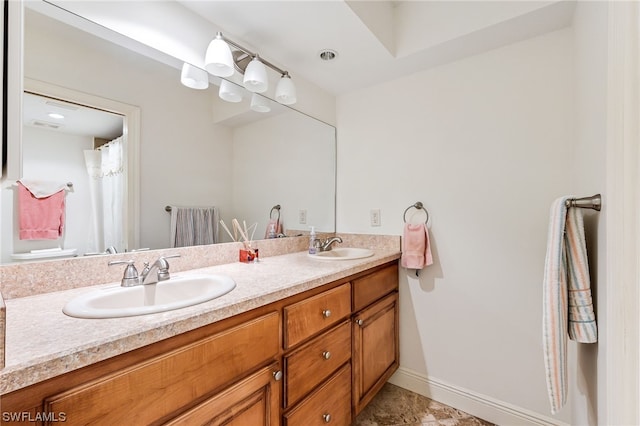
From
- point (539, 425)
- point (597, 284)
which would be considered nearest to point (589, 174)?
point (597, 284)

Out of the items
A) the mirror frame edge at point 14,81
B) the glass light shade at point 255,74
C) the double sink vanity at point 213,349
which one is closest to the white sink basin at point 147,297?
the double sink vanity at point 213,349

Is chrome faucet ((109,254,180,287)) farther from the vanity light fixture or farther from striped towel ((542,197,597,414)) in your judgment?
striped towel ((542,197,597,414))

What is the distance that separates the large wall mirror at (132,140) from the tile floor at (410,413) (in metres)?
1.25

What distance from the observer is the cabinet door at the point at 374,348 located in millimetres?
1451

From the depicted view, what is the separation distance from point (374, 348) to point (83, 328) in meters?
1.36

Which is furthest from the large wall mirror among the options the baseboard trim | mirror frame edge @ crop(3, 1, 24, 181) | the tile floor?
the baseboard trim

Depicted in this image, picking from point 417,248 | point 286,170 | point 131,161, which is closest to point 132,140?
point 131,161

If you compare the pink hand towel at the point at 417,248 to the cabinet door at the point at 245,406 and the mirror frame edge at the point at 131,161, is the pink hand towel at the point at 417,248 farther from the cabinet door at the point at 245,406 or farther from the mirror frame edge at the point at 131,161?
the mirror frame edge at the point at 131,161

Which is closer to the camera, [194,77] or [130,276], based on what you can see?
[130,276]

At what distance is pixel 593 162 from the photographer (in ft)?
2.95

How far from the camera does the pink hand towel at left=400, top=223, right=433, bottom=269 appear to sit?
1.73 m

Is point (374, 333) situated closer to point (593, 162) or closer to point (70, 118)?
point (593, 162)

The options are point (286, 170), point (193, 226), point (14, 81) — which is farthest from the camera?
point (286, 170)

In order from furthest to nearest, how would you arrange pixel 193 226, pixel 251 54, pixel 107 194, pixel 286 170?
pixel 286 170
pixel 251 54
pixel 193 226
pixel 107 194
